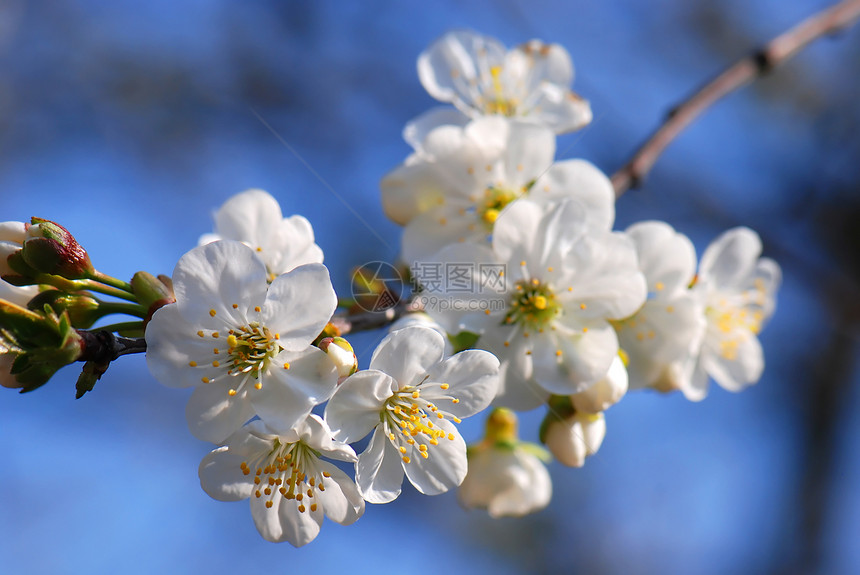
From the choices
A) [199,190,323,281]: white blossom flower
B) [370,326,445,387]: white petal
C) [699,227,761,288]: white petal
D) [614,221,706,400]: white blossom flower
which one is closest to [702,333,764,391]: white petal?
[699,227,761,288]: white petal

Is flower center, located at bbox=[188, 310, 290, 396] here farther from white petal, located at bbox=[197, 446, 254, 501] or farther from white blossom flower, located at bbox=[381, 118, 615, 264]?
white blossom flower, located at bbox=[381, 118, 615, 264]

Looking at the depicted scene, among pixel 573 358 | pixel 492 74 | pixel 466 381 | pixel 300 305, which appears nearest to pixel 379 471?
pixel 466 381

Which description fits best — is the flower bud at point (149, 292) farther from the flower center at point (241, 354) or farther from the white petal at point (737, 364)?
the white petal at point (737, 364)

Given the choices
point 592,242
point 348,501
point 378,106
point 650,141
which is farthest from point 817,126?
point 348,501

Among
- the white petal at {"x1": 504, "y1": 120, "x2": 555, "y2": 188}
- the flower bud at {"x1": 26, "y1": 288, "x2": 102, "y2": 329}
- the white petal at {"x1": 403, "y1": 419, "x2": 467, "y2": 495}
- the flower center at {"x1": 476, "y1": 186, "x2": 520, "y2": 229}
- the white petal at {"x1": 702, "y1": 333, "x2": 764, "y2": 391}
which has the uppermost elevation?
the white petal at {"x1": 504, "y1": 120, "x2": 555, "y2": 188}

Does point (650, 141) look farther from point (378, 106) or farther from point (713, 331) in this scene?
point (378, 106)
